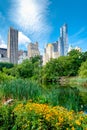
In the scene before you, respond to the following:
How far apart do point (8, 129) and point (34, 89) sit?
541 centimetres

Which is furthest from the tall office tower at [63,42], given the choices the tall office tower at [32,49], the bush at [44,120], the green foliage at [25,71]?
the bush at [44,120]

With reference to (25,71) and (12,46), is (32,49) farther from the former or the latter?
(25,71)

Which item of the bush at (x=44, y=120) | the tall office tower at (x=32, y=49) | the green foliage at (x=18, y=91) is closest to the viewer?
the bush at (x=44, y=120)

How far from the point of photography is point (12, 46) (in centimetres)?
14350

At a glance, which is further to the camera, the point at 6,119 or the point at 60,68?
the point at 60,68

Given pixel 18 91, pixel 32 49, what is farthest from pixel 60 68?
pixel 32 49

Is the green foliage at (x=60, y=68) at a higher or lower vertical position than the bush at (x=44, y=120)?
higher

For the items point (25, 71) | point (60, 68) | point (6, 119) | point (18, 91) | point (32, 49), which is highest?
point (32, 49)

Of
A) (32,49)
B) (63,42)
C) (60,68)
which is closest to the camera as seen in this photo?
(60,68)

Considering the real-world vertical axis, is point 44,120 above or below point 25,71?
below

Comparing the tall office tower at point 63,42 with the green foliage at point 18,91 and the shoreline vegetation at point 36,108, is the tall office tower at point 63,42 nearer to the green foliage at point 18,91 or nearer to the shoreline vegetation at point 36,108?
the shoreline vegetation at point 36,108

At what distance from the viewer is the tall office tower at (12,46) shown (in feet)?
458

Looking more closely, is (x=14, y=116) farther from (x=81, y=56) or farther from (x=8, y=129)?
(x=81, y=56)

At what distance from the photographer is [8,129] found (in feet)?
17.8
